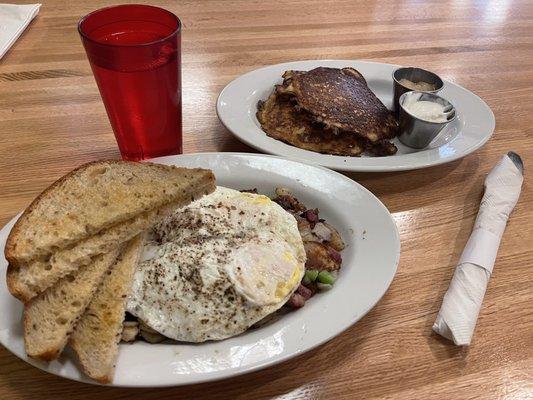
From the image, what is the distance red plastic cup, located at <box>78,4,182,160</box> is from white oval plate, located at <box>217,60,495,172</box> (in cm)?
29

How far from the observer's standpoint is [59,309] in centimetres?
108

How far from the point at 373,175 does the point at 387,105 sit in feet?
2.18

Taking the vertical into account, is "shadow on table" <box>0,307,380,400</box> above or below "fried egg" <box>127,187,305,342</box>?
below

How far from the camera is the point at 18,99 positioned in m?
2.12

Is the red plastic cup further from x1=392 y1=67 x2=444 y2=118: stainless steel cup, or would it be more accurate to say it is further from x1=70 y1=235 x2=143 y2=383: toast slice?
x1=392 y1=67 x2=444 y2=118: stainless steel cup

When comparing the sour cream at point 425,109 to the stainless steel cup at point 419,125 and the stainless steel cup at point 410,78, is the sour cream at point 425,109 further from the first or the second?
the stainless steel cup at point 410,78

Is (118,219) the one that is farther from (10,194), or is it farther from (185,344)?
(10,194)

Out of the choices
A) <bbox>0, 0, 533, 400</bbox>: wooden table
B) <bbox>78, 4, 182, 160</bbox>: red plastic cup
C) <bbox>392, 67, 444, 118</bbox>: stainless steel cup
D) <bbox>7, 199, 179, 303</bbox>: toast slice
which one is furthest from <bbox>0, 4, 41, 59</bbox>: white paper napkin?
<bbox>392, 67, 444, 118</bbox>: stainless steel cup

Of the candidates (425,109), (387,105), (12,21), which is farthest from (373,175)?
(12,21)

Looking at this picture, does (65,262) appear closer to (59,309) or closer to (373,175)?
(59,309)

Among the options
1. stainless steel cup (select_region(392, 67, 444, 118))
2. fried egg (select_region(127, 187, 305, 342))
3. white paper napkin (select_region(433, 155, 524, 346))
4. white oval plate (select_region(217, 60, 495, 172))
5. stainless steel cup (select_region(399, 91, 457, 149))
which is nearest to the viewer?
fried egg (select_region(127, 187, 305, 342))

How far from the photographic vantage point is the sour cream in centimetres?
192

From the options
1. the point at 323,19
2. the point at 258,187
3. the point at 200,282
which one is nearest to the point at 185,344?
the point at 200,282

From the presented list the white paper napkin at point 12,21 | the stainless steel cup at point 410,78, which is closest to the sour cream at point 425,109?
the stainless steel cup at point 410,78
